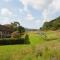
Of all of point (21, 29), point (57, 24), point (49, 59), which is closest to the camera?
point (49, 59)

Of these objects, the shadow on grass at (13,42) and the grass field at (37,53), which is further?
the shadow on grass at (13,42)

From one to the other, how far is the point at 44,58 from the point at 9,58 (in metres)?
3.20

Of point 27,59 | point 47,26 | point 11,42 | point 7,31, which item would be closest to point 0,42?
point 11,42

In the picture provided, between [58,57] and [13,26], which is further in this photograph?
[13,26]

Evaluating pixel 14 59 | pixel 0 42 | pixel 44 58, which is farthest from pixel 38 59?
pixel 0 42

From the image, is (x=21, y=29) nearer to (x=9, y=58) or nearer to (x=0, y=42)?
(x=0, y=42)

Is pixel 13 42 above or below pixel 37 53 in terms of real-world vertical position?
above

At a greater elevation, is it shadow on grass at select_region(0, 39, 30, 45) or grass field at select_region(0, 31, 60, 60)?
shadow on grass at select_region(0, 39, 30, 45)

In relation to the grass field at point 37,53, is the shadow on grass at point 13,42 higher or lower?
higher

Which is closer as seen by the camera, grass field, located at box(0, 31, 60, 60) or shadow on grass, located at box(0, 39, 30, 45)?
grass field, located at box(0, 31, 60, 60)

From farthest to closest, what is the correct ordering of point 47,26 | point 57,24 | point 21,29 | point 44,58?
1. point 47,26
2. point 57,24
3. point 21,29
4. point 44,58

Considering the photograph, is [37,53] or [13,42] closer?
[37,53]

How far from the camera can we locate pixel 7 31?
66.2 metres

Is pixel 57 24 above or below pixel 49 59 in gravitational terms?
above
